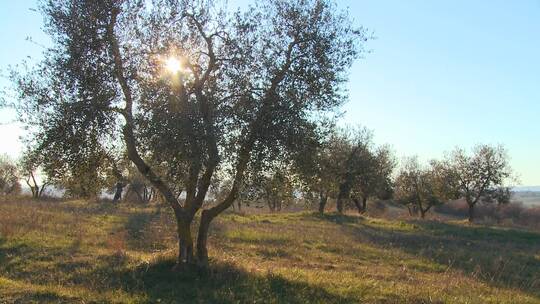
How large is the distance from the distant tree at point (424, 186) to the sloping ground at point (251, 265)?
26.2 meters

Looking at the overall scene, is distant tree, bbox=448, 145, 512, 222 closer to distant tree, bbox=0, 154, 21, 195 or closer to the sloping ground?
the sloping ground

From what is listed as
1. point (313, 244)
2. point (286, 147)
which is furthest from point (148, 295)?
point (313, 244)

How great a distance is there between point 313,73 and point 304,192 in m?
3.47

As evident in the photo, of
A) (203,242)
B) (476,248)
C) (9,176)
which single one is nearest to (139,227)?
(203,242)

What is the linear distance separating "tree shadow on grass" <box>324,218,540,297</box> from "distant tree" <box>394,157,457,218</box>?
62.7ft

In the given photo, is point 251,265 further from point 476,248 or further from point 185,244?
point 476,248

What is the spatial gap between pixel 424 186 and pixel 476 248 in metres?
36.8

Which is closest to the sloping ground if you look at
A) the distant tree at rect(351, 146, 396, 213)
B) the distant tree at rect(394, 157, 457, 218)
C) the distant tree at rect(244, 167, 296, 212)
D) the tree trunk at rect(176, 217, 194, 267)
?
the tree trunk at rect(176, 217, 194, 267)

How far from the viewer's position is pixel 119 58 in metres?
14.3

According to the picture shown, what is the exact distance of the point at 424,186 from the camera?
6569 cm

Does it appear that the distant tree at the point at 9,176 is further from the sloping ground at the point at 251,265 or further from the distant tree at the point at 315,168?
the distant tree at the point at 315,168

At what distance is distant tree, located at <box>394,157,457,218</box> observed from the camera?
6031 cm

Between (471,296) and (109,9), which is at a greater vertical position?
(109,9)

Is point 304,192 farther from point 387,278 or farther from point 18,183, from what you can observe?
point 18,183
